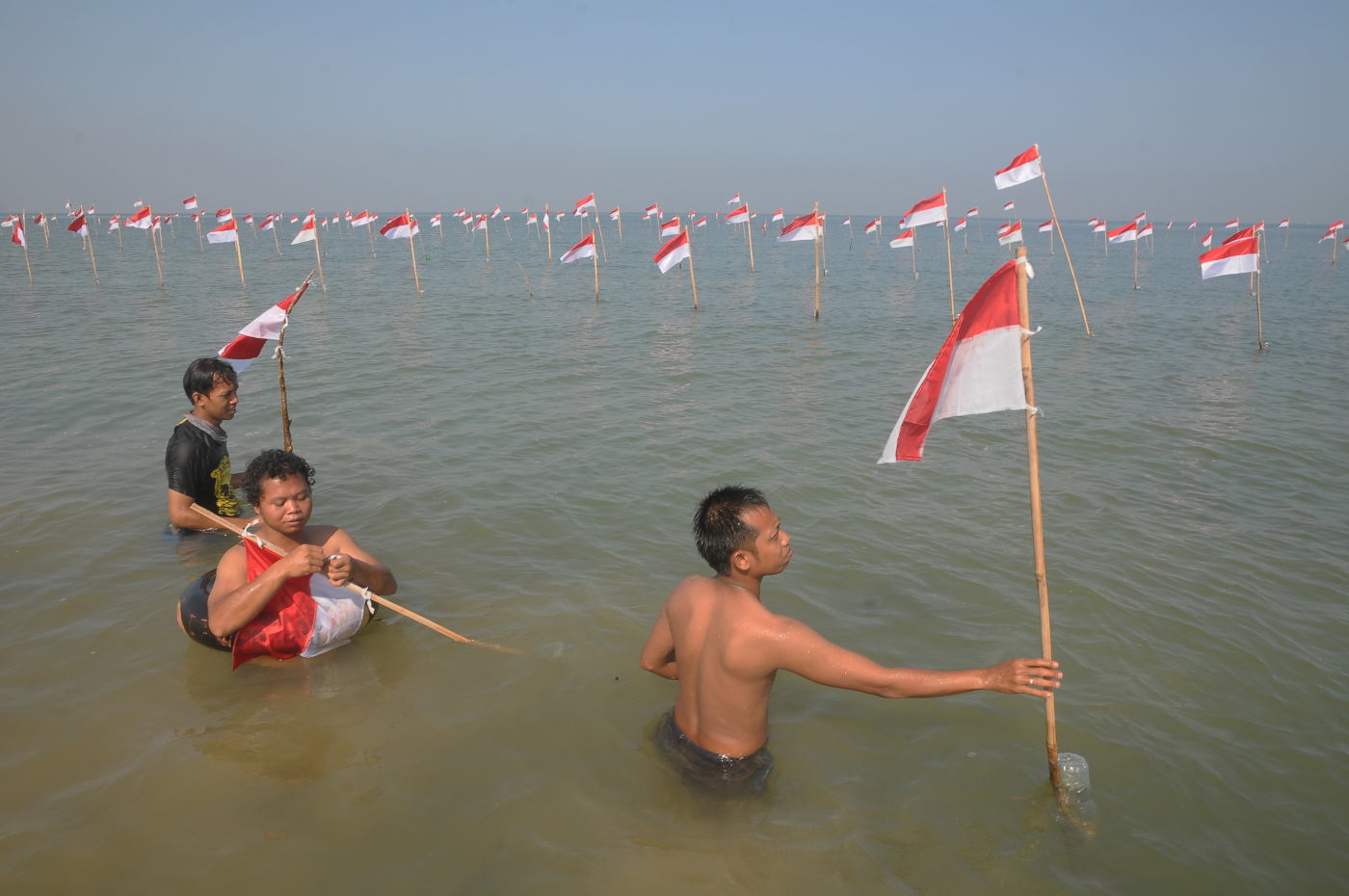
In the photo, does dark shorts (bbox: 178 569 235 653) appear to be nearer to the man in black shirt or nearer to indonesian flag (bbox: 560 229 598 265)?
the man in black shirt

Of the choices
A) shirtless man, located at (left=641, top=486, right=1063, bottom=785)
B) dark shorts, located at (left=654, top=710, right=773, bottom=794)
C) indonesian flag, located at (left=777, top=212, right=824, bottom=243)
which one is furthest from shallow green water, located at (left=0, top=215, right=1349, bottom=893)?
indonesian flag, located at (left=777, top=212, right=824, bottom=243)

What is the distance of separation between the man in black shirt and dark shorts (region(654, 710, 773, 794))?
393 cm

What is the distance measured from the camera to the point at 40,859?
3281mm

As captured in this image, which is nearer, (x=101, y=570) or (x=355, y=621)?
(x=355, y=621)

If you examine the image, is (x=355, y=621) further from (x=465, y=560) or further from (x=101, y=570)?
(x=101, y=570)

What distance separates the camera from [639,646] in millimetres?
5289

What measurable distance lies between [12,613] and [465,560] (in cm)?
301

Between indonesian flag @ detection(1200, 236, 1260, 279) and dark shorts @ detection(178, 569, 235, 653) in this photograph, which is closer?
dark shorts @ detection(178, 569, 235, 653)

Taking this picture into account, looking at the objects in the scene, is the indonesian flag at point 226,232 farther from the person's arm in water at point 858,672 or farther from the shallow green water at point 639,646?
the person's arm in water at point 858,672

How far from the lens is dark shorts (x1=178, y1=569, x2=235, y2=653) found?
4.60m

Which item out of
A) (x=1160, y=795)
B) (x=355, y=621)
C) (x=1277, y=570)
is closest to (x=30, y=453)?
(x=355, y=621)

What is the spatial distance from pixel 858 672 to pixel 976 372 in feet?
4.63

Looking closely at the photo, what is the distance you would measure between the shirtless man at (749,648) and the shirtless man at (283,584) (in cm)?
190

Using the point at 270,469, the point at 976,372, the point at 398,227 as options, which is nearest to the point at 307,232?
the point at 398,227
